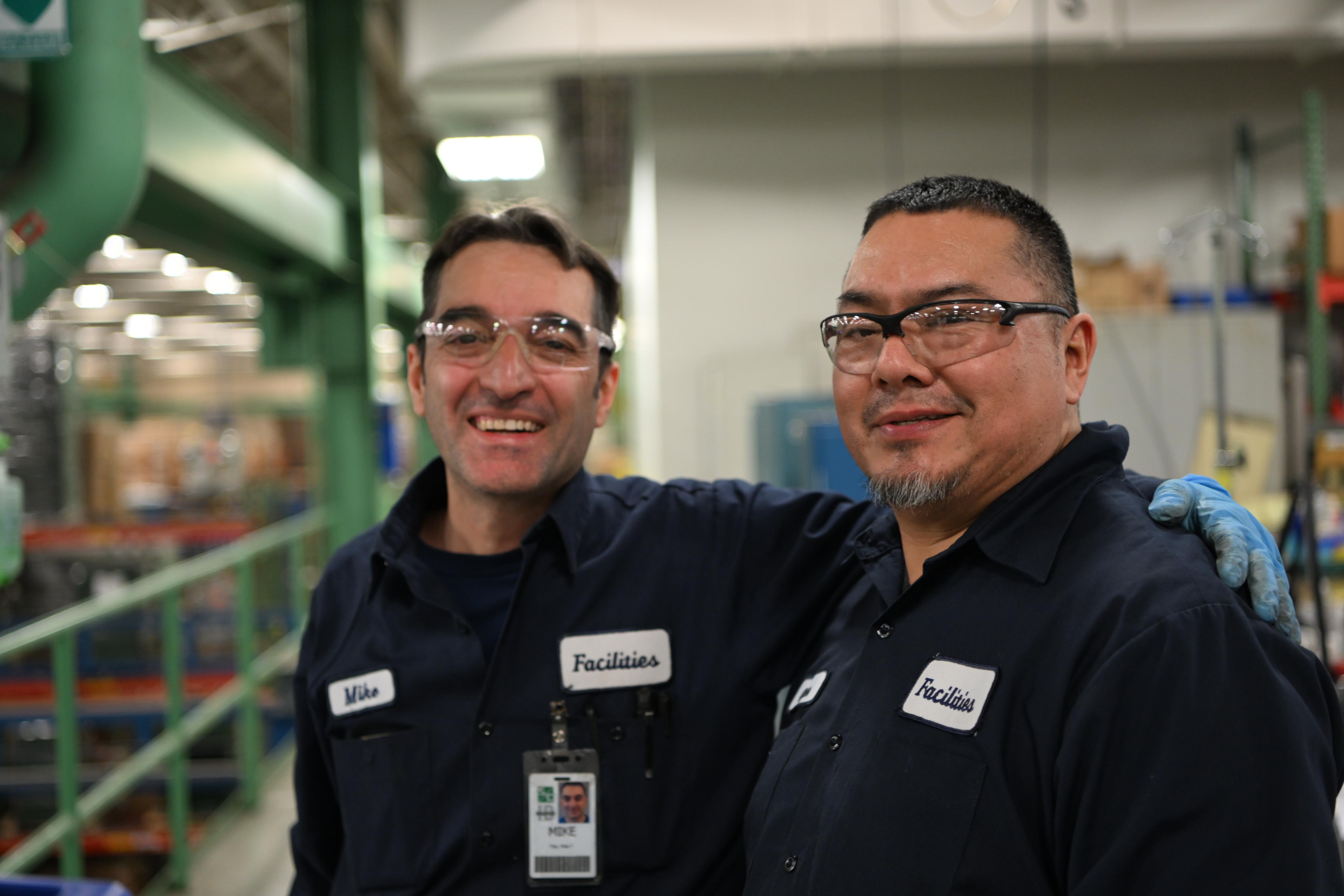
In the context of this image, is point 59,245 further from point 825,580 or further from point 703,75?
point 703,75

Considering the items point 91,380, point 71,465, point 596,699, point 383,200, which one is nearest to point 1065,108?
point 596,699

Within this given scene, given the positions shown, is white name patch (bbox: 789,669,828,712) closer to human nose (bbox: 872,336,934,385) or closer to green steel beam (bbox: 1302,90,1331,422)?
human nose (bbox: 872,336,934,385)

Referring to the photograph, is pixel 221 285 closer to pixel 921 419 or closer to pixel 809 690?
pixel 809 690

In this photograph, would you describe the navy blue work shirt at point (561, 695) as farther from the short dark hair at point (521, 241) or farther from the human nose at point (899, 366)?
the human nose at point (899, 366)

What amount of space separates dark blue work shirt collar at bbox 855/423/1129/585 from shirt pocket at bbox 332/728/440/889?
0.93 meters

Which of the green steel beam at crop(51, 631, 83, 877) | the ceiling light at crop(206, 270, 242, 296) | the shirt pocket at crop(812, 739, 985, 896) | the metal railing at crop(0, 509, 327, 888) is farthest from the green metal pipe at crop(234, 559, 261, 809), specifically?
the ceiling light at crop(206, 270, 242, 296)

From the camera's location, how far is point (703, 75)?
607 cm

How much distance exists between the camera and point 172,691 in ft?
14.1

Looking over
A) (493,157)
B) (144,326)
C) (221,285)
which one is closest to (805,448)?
(493,157)

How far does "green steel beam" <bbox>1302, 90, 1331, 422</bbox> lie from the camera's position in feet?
13.9

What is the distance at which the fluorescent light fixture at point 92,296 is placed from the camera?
12.2 m

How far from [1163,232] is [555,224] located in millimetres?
4845

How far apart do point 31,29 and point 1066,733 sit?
8.93ft

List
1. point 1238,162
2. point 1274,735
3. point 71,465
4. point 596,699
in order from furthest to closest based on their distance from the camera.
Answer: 1. point 71,465
2. point 1238,162
3. point 596,699
4. point 1274,735
